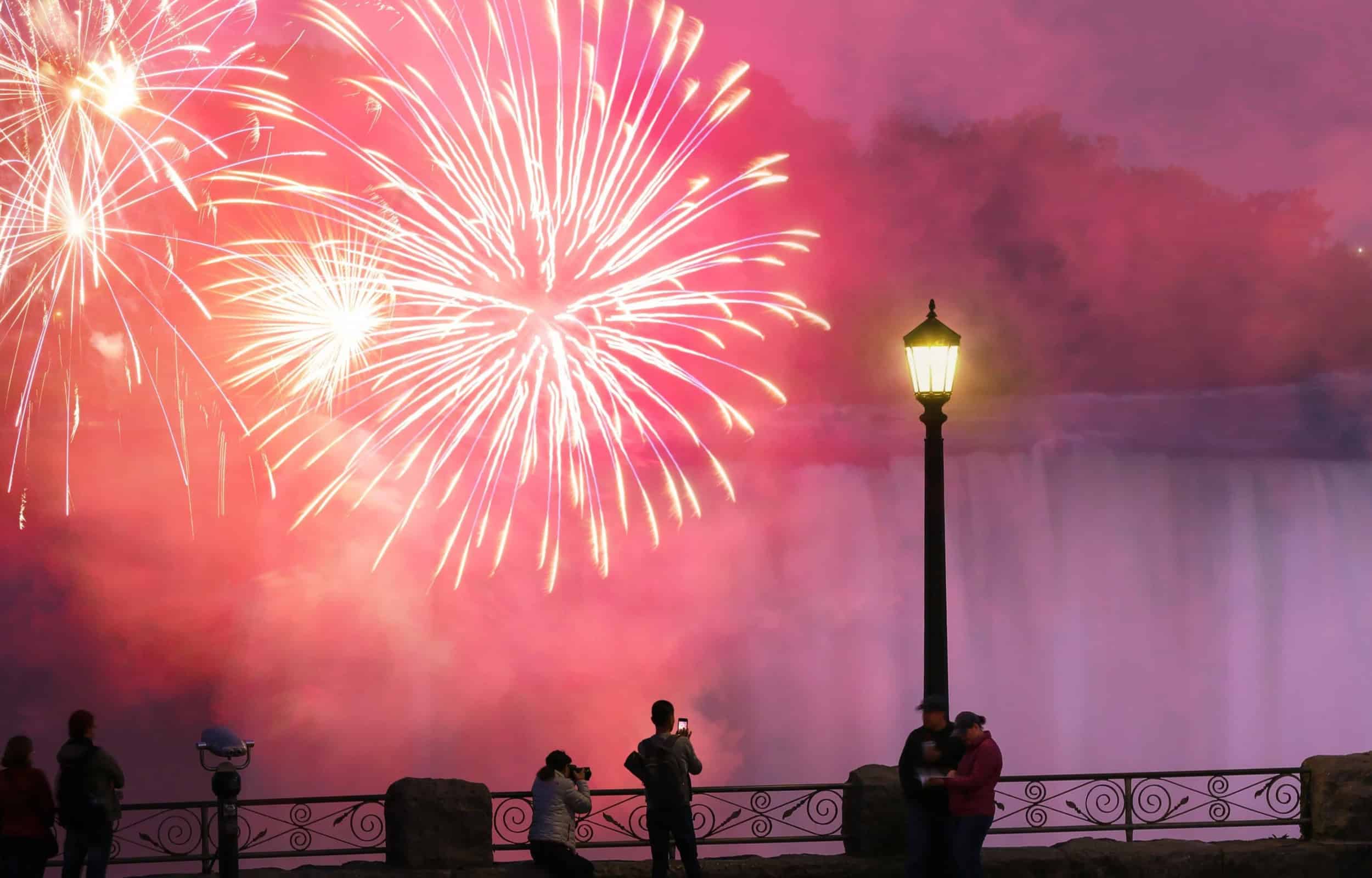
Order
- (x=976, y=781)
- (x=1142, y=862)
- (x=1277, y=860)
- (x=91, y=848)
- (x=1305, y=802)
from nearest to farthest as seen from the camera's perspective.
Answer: (x=976, y=781)
(x=91, y=848)
(x=1142, y=862)
(x=1277, y=860)
(x=1305, y=802)

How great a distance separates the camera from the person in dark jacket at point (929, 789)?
367 inches

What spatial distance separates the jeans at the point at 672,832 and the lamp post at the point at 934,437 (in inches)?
78.5

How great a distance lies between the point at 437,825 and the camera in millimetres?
10562

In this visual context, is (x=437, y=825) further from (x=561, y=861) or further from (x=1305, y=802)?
(x=1305, y=802)

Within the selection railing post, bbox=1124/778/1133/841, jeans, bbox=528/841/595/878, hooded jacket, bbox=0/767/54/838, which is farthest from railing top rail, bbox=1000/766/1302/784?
hooded jacket, bbox=0/767/54/838

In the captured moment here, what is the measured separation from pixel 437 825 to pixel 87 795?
2.46 metres

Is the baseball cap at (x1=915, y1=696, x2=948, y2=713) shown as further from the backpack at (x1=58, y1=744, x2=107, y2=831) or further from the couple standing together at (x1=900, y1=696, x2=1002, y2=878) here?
the backpack at (x1=58, y1=744, x2=107, y2=831)

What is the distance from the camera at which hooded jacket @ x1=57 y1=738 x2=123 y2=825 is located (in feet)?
31.0

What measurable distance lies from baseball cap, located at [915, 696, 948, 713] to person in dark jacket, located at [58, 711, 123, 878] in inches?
213

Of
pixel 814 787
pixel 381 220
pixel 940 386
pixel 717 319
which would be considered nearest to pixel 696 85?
pixel 717 319

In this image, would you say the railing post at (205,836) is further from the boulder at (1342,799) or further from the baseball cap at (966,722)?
the boulder at (1342,799)

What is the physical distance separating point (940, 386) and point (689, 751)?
10.8 ft

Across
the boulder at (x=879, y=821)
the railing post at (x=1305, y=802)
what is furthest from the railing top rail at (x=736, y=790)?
the railing post at (x=1305, y=802)

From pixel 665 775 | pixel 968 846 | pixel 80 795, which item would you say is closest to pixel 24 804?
pixel 80 795
